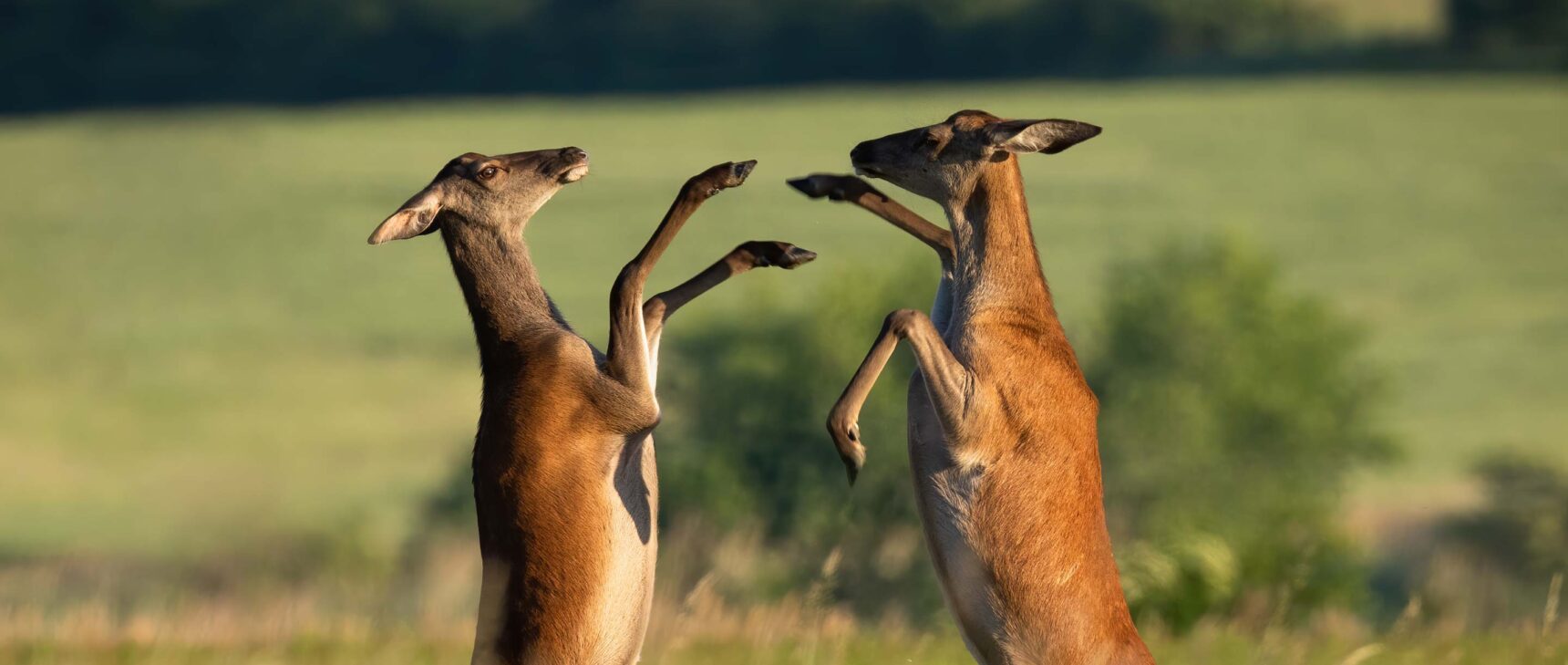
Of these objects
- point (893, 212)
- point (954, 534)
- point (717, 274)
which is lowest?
point (954, 534)

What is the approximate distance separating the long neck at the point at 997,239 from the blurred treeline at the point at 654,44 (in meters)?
66.3

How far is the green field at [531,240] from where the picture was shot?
4966 centimetres

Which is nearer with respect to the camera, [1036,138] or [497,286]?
[1036,138]

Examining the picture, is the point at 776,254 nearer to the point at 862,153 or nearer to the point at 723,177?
the point at 723,177

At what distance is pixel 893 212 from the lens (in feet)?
29.3

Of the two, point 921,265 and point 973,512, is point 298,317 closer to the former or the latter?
point 921,265

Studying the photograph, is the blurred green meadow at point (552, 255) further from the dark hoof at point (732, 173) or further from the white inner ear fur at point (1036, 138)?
the white inner ear fur at point (1036, 138)

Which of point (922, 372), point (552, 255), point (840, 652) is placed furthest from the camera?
point (552, 255)

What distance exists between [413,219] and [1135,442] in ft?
135

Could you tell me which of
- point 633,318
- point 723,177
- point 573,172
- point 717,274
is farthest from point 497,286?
point 723,177

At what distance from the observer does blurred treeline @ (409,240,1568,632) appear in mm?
42062

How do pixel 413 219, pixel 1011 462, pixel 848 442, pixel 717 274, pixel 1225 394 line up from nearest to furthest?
1. pixel 848 442
2. pixel 1011 462
3. pixel 717 274
4. pixel 413 219
5. pixel 1225 394

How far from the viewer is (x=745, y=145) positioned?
220ft

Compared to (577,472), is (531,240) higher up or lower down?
lower down
